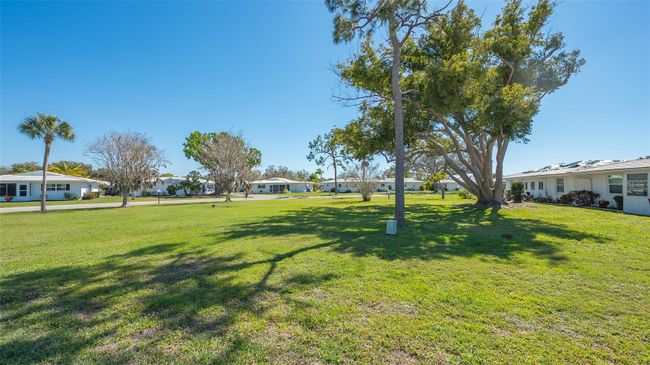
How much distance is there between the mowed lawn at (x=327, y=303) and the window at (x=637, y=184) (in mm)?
10108

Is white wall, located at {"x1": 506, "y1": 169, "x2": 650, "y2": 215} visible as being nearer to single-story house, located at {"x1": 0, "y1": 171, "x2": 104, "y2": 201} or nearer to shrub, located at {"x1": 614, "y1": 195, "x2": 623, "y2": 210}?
shrub, located at {"x1": 614, "y1": 195, "x2": 623, "y2": 210}

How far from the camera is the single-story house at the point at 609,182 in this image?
559 inches

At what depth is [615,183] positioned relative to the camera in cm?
1678

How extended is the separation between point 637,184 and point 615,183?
252cm

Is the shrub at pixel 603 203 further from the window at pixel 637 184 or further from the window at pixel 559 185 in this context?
the window at pixel 559 185

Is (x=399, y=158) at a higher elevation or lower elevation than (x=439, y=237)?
higher

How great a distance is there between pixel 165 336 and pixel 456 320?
335 cm

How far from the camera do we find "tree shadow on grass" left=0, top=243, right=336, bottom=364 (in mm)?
2842

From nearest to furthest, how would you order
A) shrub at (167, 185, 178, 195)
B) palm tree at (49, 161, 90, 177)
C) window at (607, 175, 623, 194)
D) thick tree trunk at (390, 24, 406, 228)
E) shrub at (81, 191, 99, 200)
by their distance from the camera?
thick tree trunk at (390, 24, 406, 228), window at (607, 175, 623, 194), shrub at (81, 191, 99, 200), palm tree at (49, 161, 90, 177), shrub at (167, 185, 178, 195)

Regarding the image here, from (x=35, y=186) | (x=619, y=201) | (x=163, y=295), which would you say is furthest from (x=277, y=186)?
(x=163, y=295)

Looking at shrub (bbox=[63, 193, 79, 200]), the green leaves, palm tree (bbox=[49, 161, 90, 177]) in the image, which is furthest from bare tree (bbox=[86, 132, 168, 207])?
palm tree (bbox=[49, 161, 90, 177])

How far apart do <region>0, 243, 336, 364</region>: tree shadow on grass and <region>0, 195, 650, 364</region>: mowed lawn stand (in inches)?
0.8

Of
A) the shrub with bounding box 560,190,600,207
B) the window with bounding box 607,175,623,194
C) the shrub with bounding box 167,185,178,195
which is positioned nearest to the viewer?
the window with bounding box 607,175,623,194

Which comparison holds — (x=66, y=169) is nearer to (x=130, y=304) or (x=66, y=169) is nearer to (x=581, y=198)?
(x=130, y=304)
